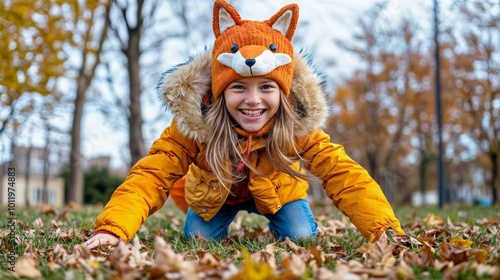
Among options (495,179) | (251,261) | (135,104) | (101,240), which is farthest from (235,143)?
(495,179)

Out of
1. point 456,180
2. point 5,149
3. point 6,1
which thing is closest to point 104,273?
point 6,1

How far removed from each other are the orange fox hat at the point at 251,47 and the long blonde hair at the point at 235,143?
13 centimetres

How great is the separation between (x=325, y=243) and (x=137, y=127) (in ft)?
29.8

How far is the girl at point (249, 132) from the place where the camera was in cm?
307

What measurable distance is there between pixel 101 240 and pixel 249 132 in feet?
3.65

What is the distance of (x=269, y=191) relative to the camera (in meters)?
3.41

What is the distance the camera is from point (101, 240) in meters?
2.71

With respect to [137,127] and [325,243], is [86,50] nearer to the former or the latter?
[137,127]

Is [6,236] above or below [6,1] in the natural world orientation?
below

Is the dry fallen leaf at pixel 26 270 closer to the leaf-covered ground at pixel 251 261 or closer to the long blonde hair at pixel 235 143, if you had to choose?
the leaf-covered ground at pixel 251 261

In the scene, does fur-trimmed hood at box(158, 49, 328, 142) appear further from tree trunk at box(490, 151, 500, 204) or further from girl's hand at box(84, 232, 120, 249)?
tree trunk at box(490, 151, 500, 204)

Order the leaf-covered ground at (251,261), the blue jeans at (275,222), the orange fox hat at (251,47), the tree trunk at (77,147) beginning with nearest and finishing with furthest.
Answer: the leaf-covered ground at (251,261) → the orange fox hat at (251,47) → the blue jeans at (275,222) → the tree trunk at (77,147)

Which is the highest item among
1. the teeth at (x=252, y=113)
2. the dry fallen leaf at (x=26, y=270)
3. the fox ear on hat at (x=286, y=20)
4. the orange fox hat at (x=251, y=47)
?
the fox ear on hat at (x=286, y=20)

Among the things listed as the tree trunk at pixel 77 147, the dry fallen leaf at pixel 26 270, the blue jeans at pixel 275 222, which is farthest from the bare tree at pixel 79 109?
the dry fallen leaf at pixel 26 270
